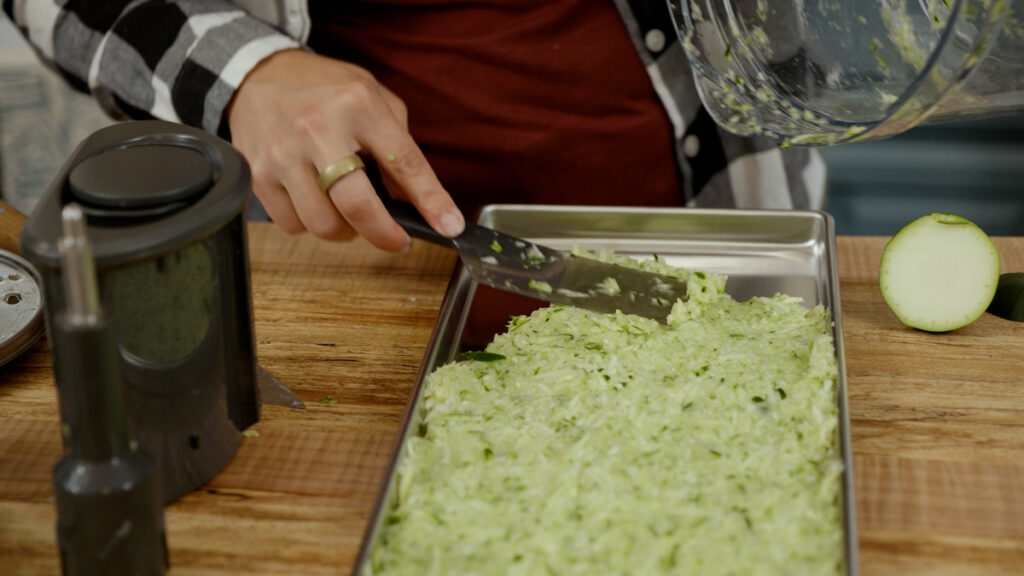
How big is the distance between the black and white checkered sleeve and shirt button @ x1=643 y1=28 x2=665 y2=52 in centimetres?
66

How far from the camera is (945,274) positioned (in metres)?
1.39

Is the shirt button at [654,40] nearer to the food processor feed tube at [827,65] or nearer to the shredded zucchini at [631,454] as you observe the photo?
the food processor feed tube at [827,65]

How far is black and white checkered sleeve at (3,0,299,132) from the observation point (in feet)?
5.08

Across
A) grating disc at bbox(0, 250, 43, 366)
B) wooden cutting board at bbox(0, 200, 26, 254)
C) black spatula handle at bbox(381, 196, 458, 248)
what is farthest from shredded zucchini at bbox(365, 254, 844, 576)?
wooden cutting board at bbox(0, 200, 26, 254)

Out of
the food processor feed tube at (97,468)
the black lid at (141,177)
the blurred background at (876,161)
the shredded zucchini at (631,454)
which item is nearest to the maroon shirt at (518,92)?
the shredded zucchini at (631,454)

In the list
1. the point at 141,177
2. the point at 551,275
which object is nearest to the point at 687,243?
the point at 551,275

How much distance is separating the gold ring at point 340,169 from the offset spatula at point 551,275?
100 millimetres

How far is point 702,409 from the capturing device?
3.77 feet

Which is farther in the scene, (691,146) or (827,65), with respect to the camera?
(691,146)

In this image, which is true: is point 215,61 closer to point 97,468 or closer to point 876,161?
point 97,468

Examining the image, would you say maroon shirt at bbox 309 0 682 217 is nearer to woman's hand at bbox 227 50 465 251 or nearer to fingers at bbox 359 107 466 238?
woman's hand at bbox 227 50 465 251

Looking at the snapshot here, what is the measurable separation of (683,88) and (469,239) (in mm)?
700

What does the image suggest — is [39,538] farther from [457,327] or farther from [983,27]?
[983,27]

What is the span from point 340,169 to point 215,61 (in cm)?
36
